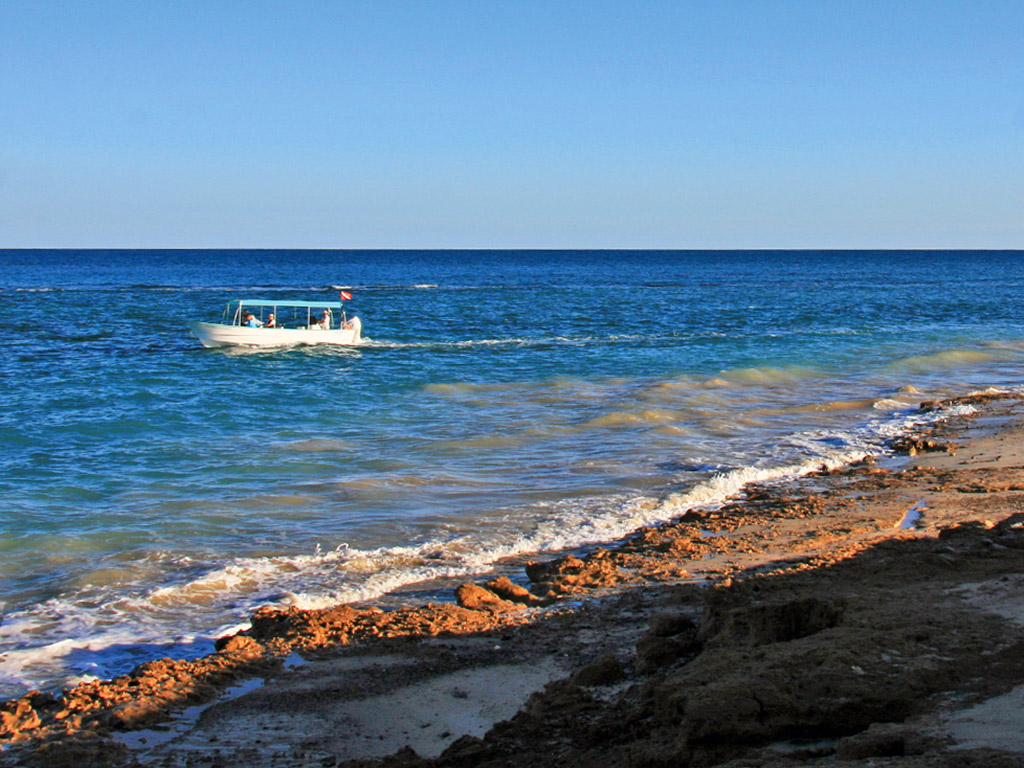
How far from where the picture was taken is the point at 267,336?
109ft

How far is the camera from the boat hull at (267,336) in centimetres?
3222

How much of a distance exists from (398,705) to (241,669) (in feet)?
4.58

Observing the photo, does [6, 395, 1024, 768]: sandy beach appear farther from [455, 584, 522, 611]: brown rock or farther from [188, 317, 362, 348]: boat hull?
[188, 317, 362, 348]: boat hull

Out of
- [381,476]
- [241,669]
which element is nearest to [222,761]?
[241,669]

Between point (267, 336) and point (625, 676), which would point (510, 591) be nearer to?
point (625, 676)

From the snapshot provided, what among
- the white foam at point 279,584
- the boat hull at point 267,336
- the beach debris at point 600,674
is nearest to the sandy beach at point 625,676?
the beach debris at point 600,674

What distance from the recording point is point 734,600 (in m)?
7.56

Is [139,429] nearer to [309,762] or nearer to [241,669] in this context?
[241,669]

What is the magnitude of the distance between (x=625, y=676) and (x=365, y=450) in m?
10.0

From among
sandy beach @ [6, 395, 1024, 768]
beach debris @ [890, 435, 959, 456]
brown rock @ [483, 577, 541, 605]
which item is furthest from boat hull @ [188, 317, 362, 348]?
brown rock @ [483, 577, 541, 605]

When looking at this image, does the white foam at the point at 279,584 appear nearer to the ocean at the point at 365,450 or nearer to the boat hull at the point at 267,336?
the ocean at the point at 365,450

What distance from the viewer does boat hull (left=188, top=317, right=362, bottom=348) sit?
106ft

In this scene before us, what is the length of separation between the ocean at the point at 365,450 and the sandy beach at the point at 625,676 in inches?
42.4

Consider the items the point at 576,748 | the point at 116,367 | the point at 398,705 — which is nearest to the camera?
the point at 576,748
